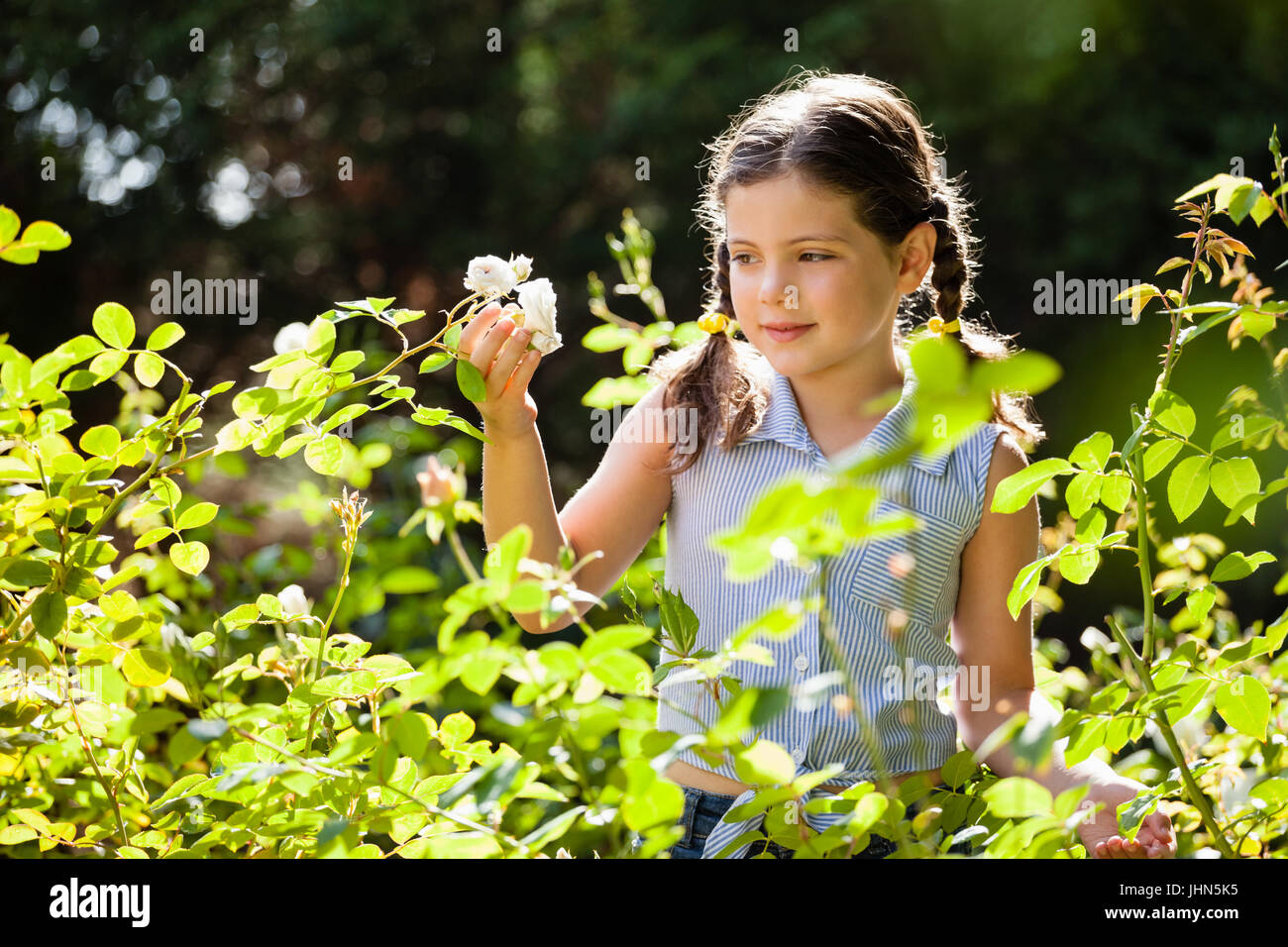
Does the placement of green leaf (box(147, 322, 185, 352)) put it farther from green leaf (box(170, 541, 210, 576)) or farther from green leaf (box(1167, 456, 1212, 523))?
green leaf (box(1167, 456, 1212, 523))

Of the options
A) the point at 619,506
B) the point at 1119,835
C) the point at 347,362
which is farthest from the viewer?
the point at 619,506

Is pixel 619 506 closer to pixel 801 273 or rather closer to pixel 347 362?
pixel 801 273

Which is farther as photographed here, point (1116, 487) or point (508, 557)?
point (1116, 487)

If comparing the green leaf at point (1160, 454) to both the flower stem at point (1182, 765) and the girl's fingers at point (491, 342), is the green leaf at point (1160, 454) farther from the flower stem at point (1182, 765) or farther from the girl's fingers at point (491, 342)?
the girl's fingers at point (491, 342)

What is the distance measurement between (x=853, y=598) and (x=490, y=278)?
60 cm

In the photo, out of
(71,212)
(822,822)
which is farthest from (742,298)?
(71,212)

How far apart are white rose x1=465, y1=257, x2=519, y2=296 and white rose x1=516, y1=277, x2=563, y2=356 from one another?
0.10 ft

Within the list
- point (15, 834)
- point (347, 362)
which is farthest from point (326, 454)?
point (15, 834)

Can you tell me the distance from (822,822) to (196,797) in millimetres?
651

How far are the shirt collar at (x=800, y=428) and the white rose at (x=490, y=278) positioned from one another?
1.53 feet

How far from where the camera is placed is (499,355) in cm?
112

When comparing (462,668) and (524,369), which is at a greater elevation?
(524,369)

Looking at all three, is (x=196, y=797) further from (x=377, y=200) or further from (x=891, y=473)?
(x=377, y=200)
